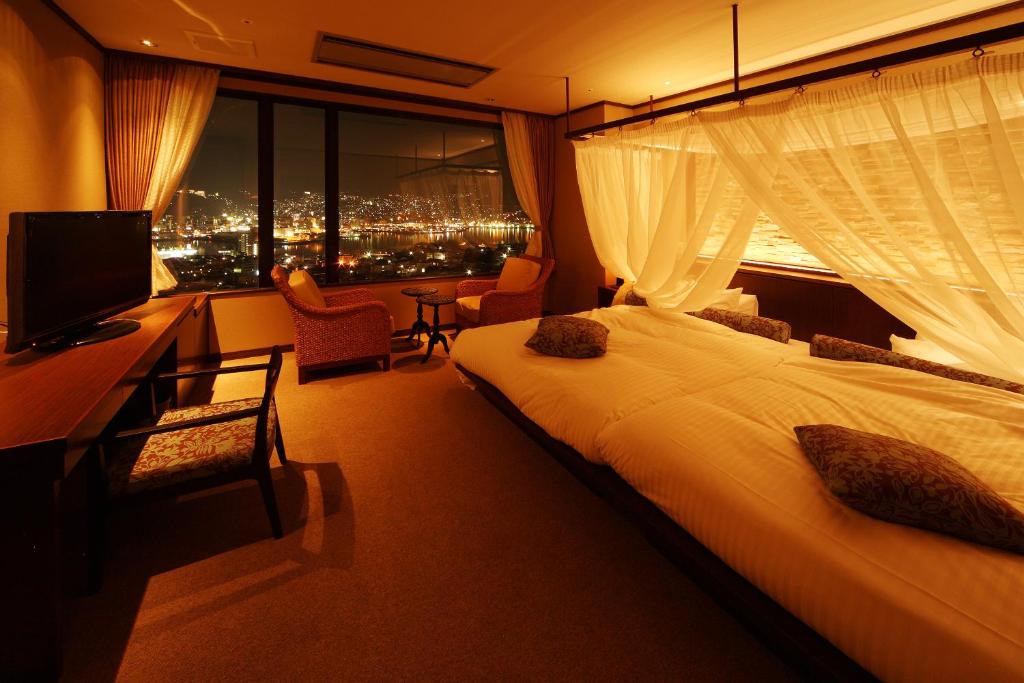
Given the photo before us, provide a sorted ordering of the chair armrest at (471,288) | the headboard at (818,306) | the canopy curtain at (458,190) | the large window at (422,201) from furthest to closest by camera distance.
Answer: the canopy curtain at (458,190) < the chair armrest at (471,288) < the large window at (422,201) < the headboard at (818,306)

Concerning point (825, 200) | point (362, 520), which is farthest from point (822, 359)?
point (362, 520)

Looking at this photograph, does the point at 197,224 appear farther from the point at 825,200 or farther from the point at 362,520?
the point at 825,200

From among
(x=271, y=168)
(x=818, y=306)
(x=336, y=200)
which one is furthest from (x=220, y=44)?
(x=818, y=306)

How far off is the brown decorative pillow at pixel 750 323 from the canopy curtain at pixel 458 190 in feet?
11.6

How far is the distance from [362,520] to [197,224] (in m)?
3.99

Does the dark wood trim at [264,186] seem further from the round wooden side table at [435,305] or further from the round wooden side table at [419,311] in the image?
the round wooden side table at [435,305]

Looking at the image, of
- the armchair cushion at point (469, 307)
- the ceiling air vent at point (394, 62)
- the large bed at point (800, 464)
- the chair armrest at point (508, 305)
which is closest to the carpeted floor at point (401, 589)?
the large bed at point (800, 464)

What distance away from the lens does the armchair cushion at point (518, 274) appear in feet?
18.2

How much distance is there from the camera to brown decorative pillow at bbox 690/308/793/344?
3.53m

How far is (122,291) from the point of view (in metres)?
2.75

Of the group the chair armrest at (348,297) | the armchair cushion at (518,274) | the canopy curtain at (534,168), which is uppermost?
the canopy curtain at (534,168)

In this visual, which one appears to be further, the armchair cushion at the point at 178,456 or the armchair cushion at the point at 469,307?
the armchair cushion at the point at 469,307

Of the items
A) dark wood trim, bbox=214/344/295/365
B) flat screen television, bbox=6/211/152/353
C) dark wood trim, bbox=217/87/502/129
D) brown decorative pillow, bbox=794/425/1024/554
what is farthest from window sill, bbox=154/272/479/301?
brown decorative pillow, bbox=794/425/1024/554

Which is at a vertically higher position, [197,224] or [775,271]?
[197,224]
